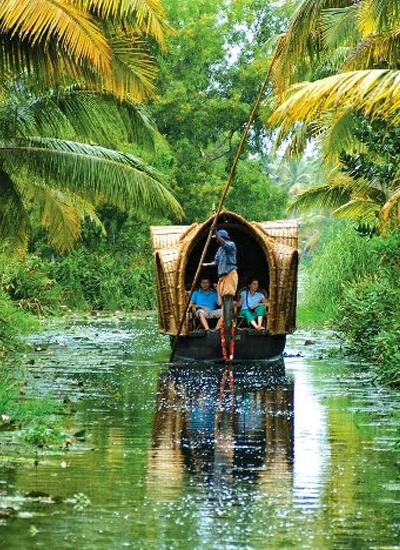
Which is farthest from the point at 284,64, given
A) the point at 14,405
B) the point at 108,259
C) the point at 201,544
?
the point at 108,259

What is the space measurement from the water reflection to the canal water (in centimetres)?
2

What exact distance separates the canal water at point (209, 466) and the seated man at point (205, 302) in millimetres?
2090

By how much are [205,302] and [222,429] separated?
26.0 ft

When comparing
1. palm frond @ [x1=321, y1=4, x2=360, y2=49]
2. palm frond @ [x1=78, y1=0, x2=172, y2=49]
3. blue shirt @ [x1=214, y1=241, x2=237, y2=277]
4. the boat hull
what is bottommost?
the boat hull

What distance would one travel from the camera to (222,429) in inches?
476

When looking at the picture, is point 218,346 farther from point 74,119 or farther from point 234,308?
point 74,119

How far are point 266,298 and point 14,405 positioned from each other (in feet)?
26.6

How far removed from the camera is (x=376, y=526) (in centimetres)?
783

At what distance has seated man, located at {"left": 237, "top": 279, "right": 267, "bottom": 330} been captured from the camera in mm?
19734

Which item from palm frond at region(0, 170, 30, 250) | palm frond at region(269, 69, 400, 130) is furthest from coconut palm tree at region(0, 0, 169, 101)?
palm frond at region(0, 170, 30, 250)

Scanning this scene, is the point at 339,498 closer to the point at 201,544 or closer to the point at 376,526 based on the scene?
the point at 376,526

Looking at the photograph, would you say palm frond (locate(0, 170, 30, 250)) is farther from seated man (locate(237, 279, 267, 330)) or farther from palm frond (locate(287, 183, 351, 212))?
palm frond (locate(287, 183, 351, 212))

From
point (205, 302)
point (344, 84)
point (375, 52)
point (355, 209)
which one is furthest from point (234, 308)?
point (344, 84)

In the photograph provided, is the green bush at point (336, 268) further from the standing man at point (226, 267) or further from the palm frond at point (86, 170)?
the palm frond at point (86, 170)
